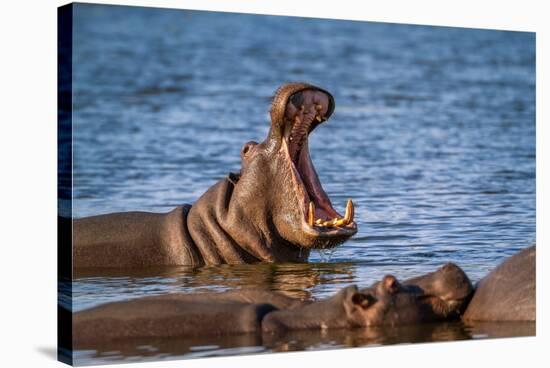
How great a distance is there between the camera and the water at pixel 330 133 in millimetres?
11445

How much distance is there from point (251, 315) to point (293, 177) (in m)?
2.41

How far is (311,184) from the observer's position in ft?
37.7

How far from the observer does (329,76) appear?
25172 mm

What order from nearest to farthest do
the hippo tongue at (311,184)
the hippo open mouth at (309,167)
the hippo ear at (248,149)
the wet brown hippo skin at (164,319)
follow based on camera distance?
the wet brown hippo skin at (164,319) → the hippo open mouth at (309,167) → the hippo tongue at (311,184) → the hippo ear at (248,149)

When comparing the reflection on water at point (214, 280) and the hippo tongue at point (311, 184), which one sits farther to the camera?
the hippo tongue at point (311, 184)

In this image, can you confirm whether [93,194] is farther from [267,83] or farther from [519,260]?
[267,83]

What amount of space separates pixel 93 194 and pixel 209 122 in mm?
6016

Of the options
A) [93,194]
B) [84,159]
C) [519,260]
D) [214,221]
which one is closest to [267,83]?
[84,159]

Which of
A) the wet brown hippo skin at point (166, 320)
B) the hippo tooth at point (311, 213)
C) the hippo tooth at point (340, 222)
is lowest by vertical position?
the wet brown hippo skin at point (166, 320)

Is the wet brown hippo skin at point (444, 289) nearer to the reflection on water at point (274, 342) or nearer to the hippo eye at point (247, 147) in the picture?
the reflection on water at point (274, 342)

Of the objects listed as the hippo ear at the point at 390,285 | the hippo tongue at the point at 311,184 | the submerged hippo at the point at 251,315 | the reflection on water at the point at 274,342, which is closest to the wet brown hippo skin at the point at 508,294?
the reflection on water at the point at 274,342

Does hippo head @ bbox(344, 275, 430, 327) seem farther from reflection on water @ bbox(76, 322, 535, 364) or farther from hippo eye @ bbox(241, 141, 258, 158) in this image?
hippo eye @ bbox(241, 141, 258, 158)

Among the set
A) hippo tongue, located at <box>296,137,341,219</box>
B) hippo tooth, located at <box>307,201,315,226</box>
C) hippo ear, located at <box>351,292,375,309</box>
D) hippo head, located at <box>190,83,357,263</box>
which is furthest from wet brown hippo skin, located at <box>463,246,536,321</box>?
hippo tongue, located at <box>296,137,341,219</box>

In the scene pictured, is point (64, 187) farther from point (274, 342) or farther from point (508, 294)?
point (508, 294)
